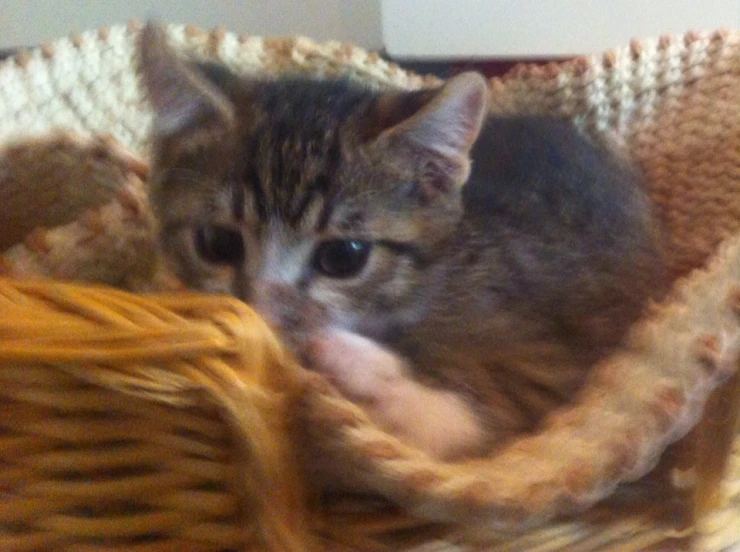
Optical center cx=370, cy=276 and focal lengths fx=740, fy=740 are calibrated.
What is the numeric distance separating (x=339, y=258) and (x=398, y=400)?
18cm

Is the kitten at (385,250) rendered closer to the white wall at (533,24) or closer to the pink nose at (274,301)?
the pink nose at (274,301)

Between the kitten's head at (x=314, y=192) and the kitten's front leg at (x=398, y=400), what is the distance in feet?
0.24

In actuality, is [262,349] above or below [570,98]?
below

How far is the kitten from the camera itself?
0.69m

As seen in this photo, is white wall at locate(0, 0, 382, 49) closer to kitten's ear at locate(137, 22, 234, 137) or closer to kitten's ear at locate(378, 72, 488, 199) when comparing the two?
kitten's ear at locate(137, 22, 234, 137)

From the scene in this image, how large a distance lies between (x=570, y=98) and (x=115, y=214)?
2.45 feet

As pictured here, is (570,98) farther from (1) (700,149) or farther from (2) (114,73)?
(2) (114,73)

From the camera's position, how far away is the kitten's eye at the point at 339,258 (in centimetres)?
73

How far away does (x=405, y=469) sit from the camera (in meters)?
0.45

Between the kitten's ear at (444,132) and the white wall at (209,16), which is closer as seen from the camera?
the kitten's ear at (444,132)

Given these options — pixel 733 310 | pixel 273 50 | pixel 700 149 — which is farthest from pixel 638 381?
pixel 273 50

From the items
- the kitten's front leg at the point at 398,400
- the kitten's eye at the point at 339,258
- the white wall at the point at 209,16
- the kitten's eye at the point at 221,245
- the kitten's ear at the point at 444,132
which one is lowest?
the kitten's front leg at the point at 398,400

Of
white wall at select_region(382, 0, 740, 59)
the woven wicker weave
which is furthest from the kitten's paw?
white wall at select_region(382, 0, 740, 59)

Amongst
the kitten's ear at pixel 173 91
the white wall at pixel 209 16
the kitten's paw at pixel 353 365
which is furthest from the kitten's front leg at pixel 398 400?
the white wall at pixel 209 16
